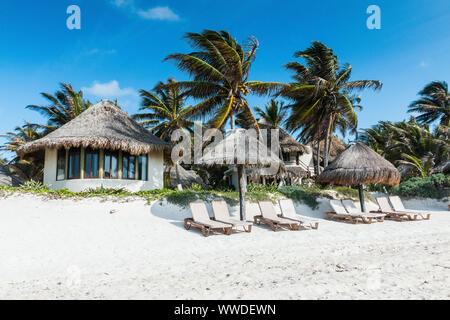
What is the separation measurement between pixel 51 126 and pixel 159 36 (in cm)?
916

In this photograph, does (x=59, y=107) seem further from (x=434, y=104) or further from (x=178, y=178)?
(x=434, y=104)

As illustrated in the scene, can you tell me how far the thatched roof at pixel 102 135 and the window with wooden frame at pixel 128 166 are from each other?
34.7 inches

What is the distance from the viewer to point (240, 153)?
852 cm

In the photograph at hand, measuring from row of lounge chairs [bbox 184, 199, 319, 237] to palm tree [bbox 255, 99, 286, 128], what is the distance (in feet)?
44.4

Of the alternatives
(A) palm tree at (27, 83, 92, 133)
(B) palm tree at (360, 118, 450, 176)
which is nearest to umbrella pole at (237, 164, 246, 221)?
(A) palm tree at (27, 83, 92, 133)

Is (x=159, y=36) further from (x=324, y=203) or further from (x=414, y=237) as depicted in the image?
(x=414, y=237)

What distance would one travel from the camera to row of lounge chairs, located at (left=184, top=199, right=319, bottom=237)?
24.1 feet

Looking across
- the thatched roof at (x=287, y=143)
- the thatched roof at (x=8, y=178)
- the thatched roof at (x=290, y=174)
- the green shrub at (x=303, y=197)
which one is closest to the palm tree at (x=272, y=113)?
the thatched roof at (x=287, y=143)

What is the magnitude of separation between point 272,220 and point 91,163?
24.6 feet

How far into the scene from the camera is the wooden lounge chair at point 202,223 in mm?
7145

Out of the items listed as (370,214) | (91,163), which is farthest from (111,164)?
(370,214)

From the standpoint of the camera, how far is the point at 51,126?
1688cm

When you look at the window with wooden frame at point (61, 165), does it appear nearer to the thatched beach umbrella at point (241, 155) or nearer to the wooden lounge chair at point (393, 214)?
the thatched beach umbrella at point (241, 155)

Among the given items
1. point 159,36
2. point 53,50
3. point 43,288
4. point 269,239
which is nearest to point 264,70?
point 159,36
